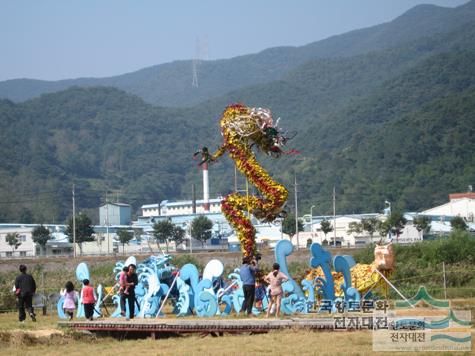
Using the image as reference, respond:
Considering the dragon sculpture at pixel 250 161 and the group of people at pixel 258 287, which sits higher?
the dragon sculpture at pixel 250 161

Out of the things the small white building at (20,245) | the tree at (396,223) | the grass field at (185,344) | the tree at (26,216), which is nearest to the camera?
the grass field at (185,344)

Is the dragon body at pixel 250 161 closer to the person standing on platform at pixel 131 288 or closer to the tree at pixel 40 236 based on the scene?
the person standing on platform at pixel 131 288

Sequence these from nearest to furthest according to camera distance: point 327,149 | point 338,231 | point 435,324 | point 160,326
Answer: point 435,324, point 160,326, point 338,231, point 327,149

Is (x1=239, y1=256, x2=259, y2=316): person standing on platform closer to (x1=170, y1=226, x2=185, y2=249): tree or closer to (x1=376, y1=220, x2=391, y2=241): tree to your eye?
(x1=376, y1=220, x2=391, y2=241): tree

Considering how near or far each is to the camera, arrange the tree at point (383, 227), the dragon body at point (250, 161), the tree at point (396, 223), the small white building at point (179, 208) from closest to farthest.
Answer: the dragon body at point (250, 161)
the tree at point (396, 223)
the tree at point (383, 227)
the small white building at point (179, 208)

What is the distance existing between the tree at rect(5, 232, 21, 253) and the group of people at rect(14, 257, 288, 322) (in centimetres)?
7709

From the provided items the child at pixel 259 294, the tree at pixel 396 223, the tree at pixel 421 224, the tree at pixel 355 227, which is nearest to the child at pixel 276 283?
the child at pixel 259 294

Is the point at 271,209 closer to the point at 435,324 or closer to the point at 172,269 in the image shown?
the point at 172,269

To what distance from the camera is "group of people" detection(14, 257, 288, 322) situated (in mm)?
21656

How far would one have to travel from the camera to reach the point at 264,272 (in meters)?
24.6

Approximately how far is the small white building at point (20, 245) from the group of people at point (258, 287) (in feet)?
263

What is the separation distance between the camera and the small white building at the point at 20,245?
102 meters

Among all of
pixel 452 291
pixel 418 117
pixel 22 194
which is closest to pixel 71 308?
pixel 452 291

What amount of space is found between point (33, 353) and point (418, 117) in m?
138
